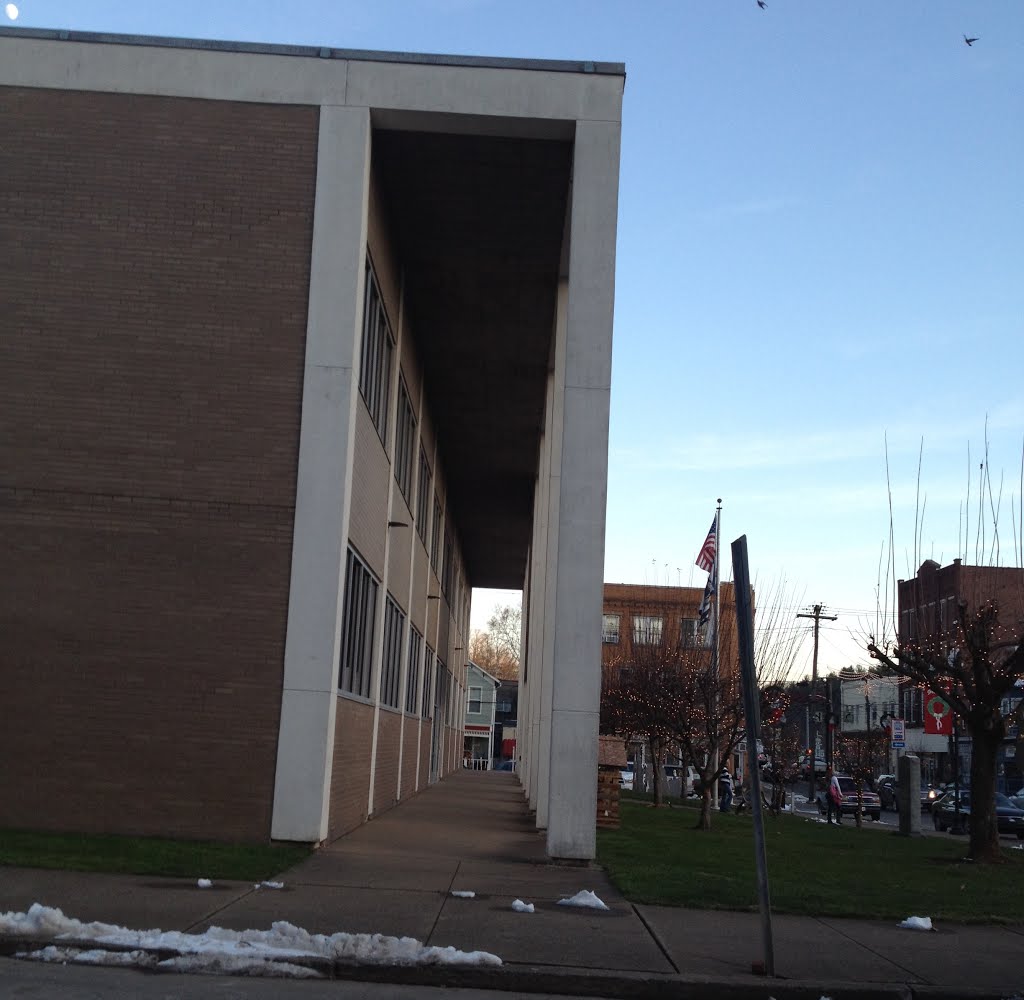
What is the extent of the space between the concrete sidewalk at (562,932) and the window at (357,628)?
420 cm

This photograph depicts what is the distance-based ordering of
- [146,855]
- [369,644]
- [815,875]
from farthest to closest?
[369,644]
[815,875]
[146,855]

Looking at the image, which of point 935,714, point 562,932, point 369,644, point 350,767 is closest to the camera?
point 562,932

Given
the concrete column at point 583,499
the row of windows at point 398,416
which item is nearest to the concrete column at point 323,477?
the row of windows at point 398,416

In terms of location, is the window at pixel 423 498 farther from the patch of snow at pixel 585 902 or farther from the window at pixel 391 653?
the patch of snow at pixel 585 902

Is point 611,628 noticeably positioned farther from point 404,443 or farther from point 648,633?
point 404,443

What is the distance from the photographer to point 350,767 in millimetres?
16547

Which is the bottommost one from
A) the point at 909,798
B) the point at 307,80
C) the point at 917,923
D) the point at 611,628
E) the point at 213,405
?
the point at 909,798

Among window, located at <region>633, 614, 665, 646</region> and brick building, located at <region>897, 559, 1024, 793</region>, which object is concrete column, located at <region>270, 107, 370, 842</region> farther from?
window, located at <region>633, 614, 665, 646</region>

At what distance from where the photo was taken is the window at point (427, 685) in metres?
32.2

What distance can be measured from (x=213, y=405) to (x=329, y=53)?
176 inches

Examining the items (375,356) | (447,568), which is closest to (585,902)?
(375,356)

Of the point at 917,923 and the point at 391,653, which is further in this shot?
the point at 391,653

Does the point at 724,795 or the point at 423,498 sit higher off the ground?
the point at 423,498

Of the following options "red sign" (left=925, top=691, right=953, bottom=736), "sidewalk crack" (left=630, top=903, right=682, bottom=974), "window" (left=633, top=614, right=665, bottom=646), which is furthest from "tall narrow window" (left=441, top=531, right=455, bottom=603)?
"sidewalk crack" (left=630, top=903, right=682, bottom=974)
